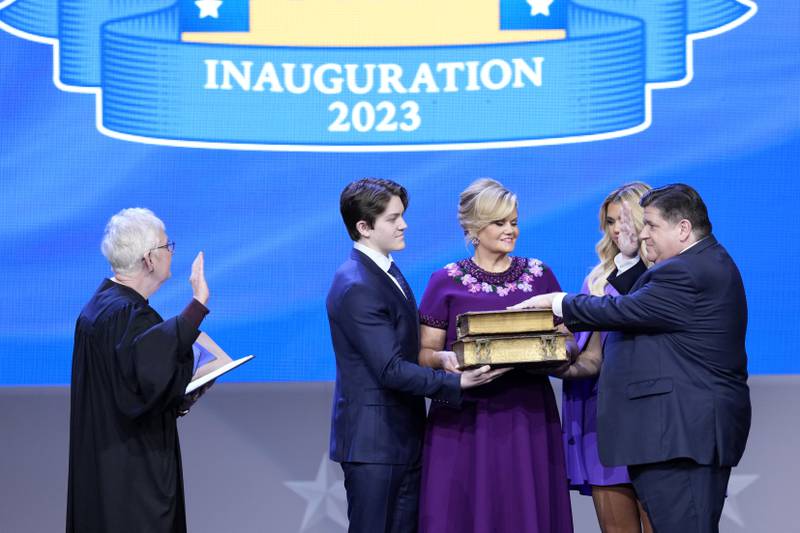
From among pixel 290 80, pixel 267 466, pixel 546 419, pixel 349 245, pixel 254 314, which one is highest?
pixel 290 80

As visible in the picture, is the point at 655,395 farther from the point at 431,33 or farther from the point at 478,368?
the point at 431,33

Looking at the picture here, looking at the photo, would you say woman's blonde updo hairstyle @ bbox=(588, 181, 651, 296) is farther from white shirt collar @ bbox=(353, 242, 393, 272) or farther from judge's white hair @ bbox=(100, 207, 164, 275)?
judge's white hair @ bbox=(100, 207, 164, 275)

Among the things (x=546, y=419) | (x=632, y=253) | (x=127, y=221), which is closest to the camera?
(x=127, y=221)

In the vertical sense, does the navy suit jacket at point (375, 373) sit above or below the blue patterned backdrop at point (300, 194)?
below

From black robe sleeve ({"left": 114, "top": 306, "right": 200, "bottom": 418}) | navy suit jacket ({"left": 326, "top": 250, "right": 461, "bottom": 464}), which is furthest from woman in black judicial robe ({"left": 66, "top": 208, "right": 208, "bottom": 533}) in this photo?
navy suit jacket ({"left": 326, "top": 250, "right": 461, "bottom": 464})

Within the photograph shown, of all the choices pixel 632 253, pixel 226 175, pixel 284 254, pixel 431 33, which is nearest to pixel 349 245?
pixel 284 254

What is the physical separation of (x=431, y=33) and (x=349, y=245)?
0.97 metres

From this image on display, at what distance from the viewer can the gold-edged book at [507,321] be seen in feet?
9.41

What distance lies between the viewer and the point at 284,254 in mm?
4359

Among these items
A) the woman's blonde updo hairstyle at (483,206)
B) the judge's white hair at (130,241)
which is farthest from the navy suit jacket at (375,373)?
the judge's white hair at (130,241)

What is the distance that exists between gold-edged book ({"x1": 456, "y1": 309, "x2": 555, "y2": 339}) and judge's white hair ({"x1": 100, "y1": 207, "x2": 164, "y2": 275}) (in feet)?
3.03

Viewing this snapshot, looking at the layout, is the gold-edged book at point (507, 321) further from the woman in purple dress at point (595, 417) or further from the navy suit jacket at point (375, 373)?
the woman in purple dress at point (595, 417)

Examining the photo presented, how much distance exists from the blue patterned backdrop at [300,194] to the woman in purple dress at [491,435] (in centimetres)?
114

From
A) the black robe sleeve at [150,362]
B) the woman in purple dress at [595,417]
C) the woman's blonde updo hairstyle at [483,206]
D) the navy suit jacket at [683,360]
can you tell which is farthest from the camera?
the woman in purple dress at [595,417]
